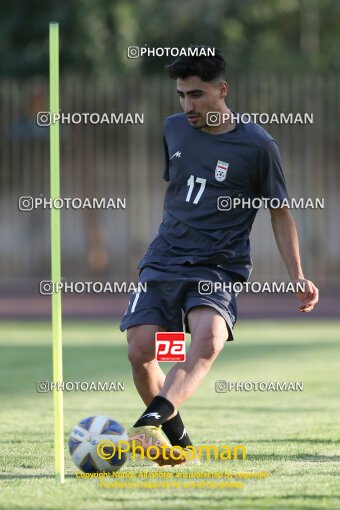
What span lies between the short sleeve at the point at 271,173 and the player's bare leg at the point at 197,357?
717 millimetres

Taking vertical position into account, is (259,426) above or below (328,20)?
below

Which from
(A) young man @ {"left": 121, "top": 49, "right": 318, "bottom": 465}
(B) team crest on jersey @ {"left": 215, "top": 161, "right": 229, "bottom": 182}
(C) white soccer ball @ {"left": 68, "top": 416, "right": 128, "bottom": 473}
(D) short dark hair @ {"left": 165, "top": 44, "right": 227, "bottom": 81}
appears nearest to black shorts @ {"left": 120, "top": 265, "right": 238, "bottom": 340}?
(A) young man @ {"left": 121, "top": 49, "right": 318, "bottom": 465}

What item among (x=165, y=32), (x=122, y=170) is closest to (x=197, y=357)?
(x=122, y=170)

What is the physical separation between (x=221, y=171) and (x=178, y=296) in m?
0.72

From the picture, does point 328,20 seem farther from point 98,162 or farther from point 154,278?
point 154,278

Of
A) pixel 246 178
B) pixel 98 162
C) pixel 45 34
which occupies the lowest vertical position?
pixel 246 178

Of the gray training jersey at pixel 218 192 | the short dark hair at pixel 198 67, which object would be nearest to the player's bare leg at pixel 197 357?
the gray training jersey at pixel 218 192

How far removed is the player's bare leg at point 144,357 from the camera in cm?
631

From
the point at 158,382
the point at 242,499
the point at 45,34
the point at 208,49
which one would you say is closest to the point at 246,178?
the point at 208,49

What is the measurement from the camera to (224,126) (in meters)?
6.41

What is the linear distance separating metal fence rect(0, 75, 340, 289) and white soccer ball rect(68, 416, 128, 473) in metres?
19.8

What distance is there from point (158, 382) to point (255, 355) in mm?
8610

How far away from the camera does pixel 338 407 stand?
32.2 ft

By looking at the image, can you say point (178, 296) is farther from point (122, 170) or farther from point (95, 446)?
point (122, 170)
